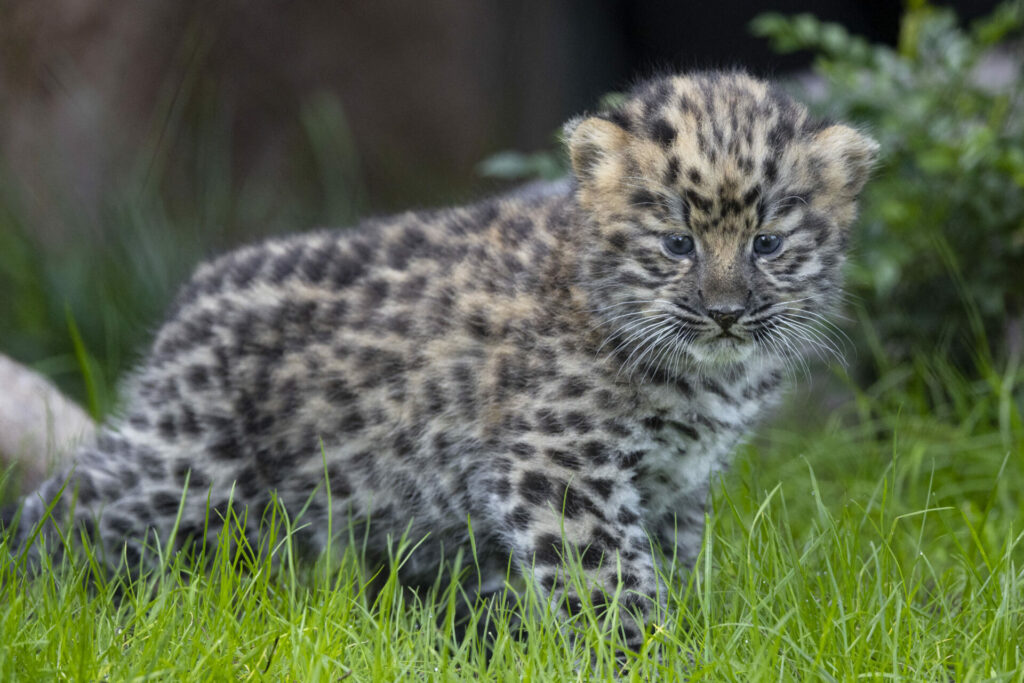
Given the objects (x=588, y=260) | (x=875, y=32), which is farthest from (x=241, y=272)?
(x=875, y=32)

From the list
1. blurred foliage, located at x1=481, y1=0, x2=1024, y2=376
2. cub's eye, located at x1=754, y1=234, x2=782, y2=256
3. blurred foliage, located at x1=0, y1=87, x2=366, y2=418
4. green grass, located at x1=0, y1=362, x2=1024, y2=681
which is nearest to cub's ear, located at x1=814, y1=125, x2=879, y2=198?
cub's eye, located at x1=754, y1=234, x2=782, y2=256

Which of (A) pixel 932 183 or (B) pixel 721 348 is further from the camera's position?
(A) pixel 932 183

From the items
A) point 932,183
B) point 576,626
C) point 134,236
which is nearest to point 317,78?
point 134,236

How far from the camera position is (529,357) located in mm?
4109

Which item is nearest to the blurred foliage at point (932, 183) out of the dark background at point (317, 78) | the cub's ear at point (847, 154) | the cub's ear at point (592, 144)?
the cub's ear at point (847, 154)

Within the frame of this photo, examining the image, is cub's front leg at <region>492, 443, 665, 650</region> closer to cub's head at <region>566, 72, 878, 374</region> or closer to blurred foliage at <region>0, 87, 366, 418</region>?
cub's head at <region>566, 72, 878, 374</region>

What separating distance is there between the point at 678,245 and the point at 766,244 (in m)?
0.29

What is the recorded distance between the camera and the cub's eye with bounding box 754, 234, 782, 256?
3.93 metres

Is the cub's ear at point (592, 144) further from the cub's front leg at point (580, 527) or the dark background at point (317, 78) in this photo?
the dark background at point (317, 78)

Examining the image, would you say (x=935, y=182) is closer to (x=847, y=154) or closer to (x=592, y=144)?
(x=847, y=154)

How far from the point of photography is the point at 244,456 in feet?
14.8

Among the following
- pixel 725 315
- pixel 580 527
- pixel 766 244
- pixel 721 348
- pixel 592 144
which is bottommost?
pixel 580 527

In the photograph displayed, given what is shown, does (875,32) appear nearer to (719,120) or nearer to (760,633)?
(719,120)

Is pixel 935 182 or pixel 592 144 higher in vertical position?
pixel 592 144
